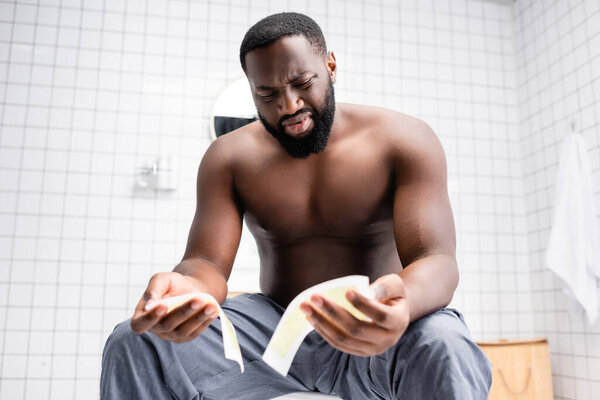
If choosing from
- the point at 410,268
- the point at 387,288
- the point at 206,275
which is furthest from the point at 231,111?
the point at 387,288

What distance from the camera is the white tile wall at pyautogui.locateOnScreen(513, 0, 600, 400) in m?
Answer: 2.02

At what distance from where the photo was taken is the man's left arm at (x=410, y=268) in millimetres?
590

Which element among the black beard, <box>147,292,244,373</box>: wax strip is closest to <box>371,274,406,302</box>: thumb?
<box>147,292,244,373</box>: wax strip

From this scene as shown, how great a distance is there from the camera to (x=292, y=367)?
85 cm

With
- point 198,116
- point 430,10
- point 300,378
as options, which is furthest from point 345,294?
point 430,10

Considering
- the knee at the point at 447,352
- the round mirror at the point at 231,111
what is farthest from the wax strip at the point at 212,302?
the round mirror at the point at 231,111

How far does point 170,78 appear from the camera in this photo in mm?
2158

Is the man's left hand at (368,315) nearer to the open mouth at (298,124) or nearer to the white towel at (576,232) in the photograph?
the open mouth at (298,124)

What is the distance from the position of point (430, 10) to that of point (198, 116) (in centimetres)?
116

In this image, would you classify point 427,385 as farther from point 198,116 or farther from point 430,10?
point 430,10

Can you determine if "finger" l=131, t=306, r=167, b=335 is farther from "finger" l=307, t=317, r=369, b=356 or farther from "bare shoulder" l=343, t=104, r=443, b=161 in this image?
"bare shoulder" l=343, t=104, r=443, b=161

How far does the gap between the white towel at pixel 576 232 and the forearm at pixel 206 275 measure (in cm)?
148

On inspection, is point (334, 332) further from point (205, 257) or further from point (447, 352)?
point (205, 257)

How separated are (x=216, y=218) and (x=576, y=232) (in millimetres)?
1487
